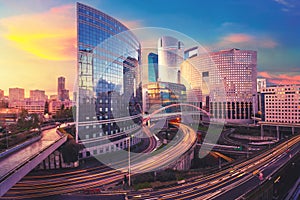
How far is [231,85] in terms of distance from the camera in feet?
123

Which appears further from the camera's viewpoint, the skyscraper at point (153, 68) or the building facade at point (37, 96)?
the building facade at point (37, 96)

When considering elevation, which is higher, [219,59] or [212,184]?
[219,59]

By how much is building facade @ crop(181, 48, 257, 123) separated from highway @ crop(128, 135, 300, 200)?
85.6ft

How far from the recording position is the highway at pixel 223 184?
6.78m

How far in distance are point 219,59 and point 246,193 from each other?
35.0 metres

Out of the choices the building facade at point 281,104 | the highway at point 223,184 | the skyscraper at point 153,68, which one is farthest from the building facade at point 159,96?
the highway at point 223,184

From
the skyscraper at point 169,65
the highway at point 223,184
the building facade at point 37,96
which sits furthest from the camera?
the skyscraper at point 169,65

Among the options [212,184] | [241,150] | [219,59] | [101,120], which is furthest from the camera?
[219,59]

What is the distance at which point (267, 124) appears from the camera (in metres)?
27.9

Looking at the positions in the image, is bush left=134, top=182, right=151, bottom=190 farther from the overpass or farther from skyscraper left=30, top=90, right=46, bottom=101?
skyscraper left=30, top=90, right=46, bottom=101

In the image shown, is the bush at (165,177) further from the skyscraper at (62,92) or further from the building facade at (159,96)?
the skyscraper at (62,92)

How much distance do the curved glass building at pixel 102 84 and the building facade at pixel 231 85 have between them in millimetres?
22714

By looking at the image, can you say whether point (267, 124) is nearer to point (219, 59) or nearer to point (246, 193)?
point (219, 59)

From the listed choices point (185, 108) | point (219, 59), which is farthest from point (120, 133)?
point (219, 59)
